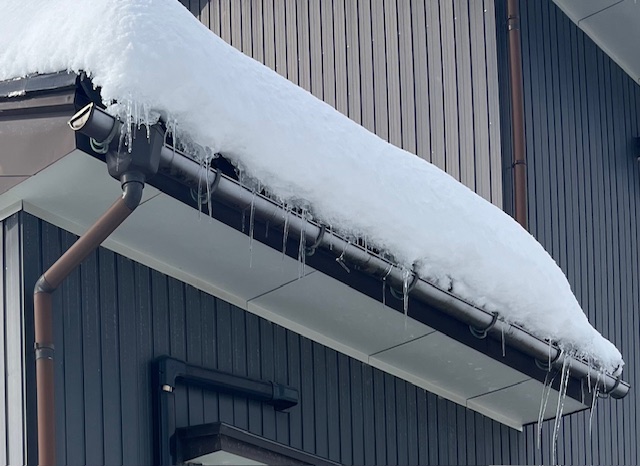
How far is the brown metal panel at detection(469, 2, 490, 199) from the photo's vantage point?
300 inches

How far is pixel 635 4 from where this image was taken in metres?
8.50

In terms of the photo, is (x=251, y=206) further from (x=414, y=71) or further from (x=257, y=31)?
(x=257, y=31)

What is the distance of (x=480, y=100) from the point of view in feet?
25.4

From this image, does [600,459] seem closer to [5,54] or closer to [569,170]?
[569,170]

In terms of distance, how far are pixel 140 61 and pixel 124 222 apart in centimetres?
79

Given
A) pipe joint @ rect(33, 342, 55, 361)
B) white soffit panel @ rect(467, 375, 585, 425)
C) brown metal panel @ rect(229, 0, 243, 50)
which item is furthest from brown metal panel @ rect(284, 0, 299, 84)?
pipe joint @ rect(33, 342, 55, 361)

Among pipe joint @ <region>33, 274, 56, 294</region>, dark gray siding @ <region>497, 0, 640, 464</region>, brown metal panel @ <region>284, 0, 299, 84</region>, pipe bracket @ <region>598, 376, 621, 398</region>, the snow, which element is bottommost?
pipe bracket @ <region>598, 376, 621, 398</region>

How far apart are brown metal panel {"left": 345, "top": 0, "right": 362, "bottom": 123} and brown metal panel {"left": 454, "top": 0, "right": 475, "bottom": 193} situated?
0.60 metres

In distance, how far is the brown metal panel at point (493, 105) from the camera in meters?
7.59

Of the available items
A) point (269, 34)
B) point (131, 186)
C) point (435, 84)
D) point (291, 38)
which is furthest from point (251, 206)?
point (269, 34)

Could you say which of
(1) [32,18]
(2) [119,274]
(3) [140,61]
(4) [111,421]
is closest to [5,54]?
(1) [32,18]

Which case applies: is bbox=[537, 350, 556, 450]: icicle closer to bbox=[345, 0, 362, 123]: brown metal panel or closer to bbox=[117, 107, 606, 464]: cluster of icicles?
bbox=[117, 107, 606, 464]: cluster of icicles

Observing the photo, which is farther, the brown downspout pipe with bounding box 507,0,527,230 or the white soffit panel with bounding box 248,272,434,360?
the brown downspout pipe with bounding box 507,0,527,230

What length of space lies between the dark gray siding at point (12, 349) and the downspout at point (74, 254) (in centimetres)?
9
